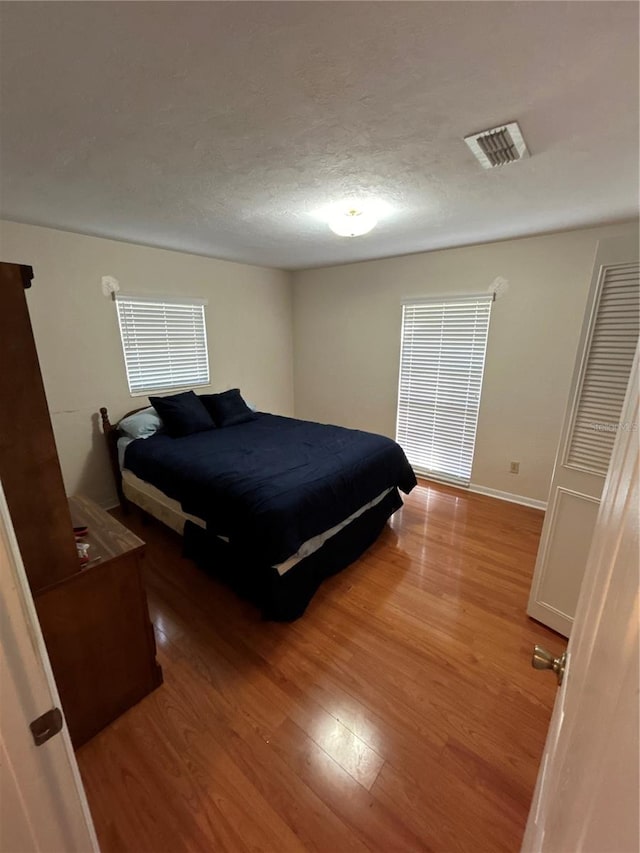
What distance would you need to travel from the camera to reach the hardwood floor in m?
1.17

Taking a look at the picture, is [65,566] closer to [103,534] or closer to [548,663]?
[103,534]

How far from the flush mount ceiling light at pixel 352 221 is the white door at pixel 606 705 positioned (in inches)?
77.0

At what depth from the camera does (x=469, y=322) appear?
3.35 m

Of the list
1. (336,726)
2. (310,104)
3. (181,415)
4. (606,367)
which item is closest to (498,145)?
(310,104)

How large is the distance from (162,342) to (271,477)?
6.98ft

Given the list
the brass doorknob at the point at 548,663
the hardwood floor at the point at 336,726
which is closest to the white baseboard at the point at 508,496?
the hardwood floor at the point at 336,726

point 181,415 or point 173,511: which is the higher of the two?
point 181,415

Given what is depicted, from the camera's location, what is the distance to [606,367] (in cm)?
157

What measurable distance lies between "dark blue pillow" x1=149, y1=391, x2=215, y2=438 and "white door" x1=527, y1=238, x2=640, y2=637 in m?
2.74

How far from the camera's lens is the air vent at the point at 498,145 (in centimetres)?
136

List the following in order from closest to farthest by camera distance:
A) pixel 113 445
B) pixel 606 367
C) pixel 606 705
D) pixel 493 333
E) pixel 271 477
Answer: pixel 606 705, pixel 606 367, pixel 271 477, pixel 113 445, pixel 493 333

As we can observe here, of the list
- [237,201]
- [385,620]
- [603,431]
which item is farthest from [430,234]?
[385,620]

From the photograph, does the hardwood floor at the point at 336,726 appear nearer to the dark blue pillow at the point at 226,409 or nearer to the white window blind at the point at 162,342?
the dark blue pillow at the point at 226,409

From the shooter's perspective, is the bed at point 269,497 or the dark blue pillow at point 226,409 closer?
the bed at point 269,497
